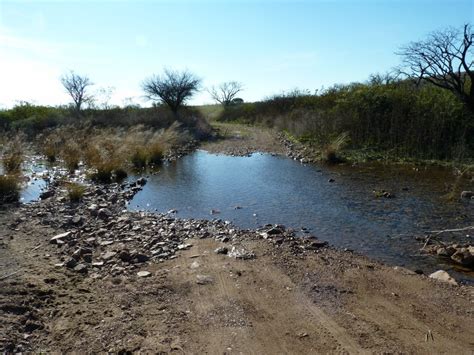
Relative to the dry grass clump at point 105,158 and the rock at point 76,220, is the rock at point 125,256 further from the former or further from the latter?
the dry grass clump at point 105,158

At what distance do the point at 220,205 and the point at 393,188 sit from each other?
582 cm

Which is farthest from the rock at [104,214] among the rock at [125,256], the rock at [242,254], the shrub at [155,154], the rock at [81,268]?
the shrub at [155,154]

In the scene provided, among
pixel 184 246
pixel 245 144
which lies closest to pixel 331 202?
pixel 184 246

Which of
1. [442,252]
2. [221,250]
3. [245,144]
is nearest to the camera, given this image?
[221,250]

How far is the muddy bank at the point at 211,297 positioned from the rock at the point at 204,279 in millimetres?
16

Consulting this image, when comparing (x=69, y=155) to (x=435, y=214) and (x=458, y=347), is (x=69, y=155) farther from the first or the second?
(x=458, y=347)

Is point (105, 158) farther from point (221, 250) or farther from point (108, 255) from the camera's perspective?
point (221, 250)

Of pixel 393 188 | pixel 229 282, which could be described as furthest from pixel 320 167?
pixel 229 282

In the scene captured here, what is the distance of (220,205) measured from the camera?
1042 cm

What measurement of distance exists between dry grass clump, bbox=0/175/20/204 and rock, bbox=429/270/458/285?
9761 millimetres

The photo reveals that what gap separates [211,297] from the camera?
4914mm

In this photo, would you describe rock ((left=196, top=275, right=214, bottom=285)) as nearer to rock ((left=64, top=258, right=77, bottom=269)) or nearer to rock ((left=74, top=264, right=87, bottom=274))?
rock ((left=74, top=264, right=87, bottom=274))

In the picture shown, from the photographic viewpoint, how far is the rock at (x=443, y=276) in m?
5.63

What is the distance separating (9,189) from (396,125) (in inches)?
643
